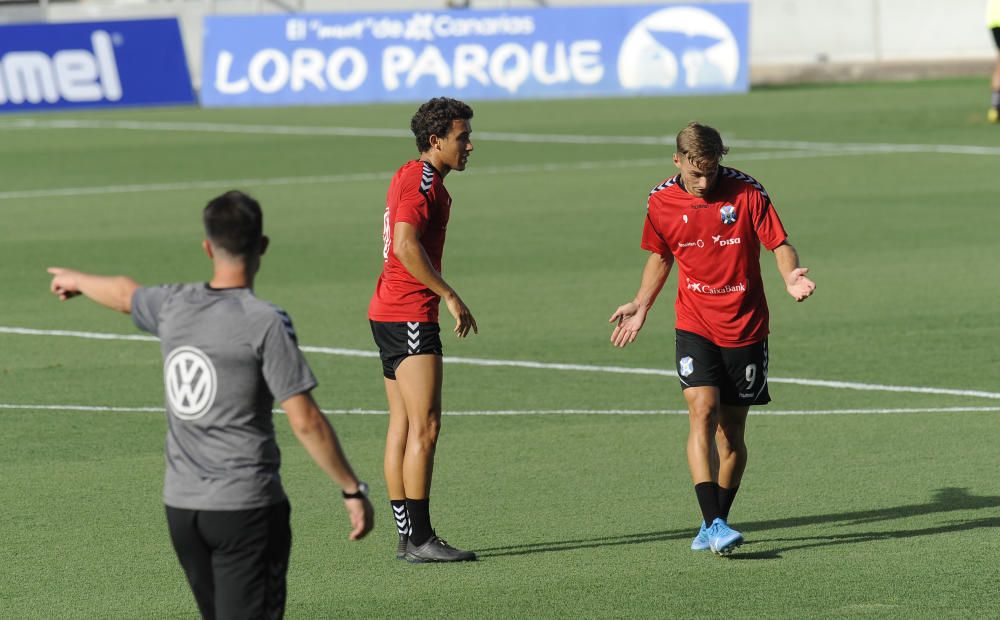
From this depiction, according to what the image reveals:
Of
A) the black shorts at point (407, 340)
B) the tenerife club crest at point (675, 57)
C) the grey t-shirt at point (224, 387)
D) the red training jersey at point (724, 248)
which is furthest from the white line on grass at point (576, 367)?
the tenerife club crest at point (675, 57)

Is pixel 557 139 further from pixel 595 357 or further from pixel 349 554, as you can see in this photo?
pixel 349 554

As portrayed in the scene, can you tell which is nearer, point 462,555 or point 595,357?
point 462,555

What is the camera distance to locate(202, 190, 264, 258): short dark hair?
5531 millimetres

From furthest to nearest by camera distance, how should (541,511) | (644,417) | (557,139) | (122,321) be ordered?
(557,139) → (122,321) → (644,417) → (541,511)

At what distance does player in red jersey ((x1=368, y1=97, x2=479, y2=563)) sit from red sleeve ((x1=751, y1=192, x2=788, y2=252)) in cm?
139

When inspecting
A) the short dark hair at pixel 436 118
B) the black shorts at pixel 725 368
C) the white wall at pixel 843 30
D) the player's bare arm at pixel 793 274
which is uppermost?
the short dark hair at pixel 436 118

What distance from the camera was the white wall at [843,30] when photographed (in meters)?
39.7

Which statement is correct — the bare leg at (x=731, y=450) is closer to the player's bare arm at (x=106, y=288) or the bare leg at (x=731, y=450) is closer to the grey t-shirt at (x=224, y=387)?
the grey t-shirt at (x=224, y=387)

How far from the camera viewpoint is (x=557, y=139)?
28.2 metres

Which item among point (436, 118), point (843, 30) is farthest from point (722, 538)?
point (843, 30)

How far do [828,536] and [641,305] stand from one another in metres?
1.45

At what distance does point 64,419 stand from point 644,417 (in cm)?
376

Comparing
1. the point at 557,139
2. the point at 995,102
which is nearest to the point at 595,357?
the point at 557,139

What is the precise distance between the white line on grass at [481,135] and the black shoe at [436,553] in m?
18.1
